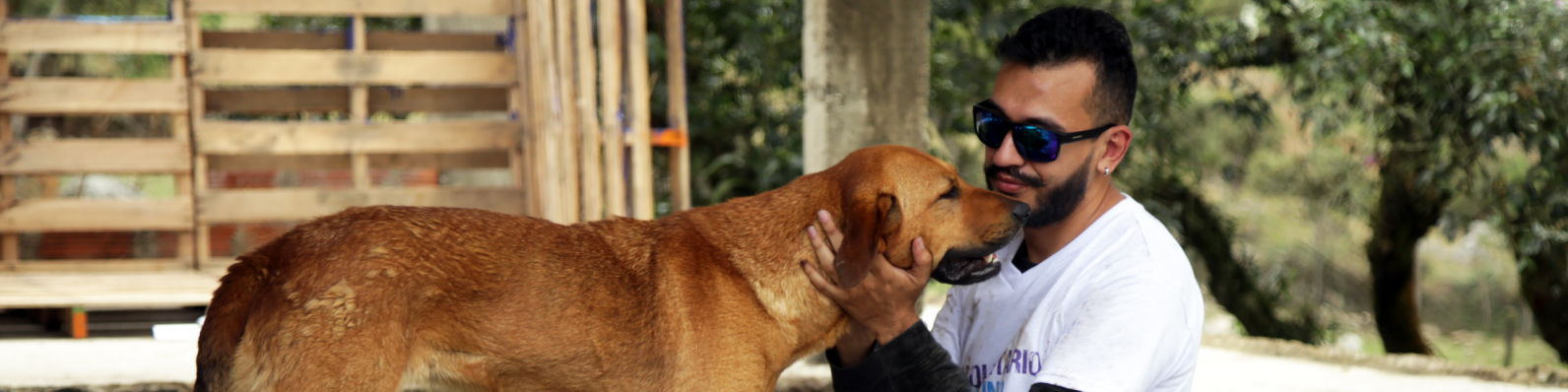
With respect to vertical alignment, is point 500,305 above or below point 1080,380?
above

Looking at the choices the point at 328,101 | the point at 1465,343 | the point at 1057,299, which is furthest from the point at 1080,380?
the point at 1465,343

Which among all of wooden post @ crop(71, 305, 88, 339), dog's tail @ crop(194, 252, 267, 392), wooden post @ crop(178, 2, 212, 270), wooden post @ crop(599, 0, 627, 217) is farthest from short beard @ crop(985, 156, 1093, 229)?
wooden post @ crop(178, 2, 212, 270)

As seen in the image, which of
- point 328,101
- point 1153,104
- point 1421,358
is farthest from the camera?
point 1153,104

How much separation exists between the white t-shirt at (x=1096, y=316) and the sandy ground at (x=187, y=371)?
261 centimetres

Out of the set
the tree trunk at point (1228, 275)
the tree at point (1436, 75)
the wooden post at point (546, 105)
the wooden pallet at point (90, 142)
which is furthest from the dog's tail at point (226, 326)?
the tree trunk at point (1228, 275)

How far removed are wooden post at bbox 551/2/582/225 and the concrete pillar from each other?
4.03 feet

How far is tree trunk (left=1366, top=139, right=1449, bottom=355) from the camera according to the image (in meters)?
9.08

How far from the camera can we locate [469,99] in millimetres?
7133

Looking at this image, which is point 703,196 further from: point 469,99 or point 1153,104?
point 1153,104

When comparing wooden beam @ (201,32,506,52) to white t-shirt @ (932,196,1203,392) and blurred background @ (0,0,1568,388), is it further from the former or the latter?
white t-shirt @ (932,196,1203,392)

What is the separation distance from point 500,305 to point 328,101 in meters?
5.38

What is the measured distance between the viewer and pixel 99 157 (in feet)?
21.6

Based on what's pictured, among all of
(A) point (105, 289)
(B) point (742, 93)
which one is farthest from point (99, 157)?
(B) point (742, 93)

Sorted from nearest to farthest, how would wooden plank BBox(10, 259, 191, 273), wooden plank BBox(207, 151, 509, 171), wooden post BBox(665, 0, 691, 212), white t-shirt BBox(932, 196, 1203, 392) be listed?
white t-shirt BBox(932, 196, 1203, 392) < wooden post BBox(665, 0, 691, 212) < wooden plank BBox(10, 259, 191, 273) < wooden plank BBox(207, 151, 509, 171)
